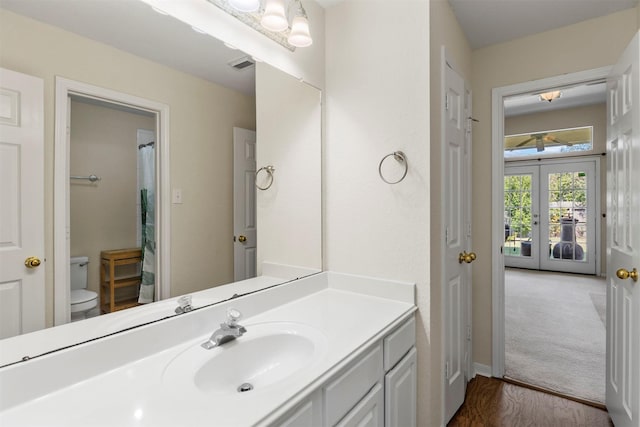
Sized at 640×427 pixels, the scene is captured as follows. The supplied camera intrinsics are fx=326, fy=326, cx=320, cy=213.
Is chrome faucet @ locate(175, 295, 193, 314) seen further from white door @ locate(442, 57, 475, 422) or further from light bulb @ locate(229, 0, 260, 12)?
white door @ locate(442, 57, 475, 422)

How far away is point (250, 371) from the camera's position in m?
1.19

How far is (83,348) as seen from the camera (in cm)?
91

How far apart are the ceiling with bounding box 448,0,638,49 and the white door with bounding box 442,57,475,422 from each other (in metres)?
0.40

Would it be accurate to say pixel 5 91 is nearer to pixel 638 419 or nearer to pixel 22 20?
pixel 22 20

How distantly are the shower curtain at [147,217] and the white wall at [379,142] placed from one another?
1.00 m

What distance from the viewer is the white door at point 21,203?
0.81 meters

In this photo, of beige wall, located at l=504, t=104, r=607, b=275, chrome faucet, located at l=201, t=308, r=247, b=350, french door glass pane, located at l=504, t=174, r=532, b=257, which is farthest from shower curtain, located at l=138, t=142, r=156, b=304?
french door glass pane, located at l=504, t=174, r=532, b=257

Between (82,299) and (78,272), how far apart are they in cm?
8

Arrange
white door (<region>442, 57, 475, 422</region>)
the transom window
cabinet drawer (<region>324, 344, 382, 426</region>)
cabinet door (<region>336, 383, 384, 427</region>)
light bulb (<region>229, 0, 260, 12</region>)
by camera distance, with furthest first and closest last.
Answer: the transom window
white door (<region>442, 57, 475, 422</region>)
light bulb (<region>229, 0, 260, 12</region>)
cabinet door (<region>336, 383, 384, 427</region>)
cabinet drawer (<region>324, 344, 382, 426</region>)

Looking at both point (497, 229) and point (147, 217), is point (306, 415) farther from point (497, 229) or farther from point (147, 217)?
point (497, 229)

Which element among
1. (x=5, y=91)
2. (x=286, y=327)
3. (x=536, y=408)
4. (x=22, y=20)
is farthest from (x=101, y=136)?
(x=536, y=408)

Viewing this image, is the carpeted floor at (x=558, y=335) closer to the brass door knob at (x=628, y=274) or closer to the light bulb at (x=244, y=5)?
the brass door knob at (x=628, y=274)

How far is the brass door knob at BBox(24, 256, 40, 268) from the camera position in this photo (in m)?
0.86

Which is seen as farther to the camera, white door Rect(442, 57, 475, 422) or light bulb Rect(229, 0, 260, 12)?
white door Rect(442, 57, 475, 422)
